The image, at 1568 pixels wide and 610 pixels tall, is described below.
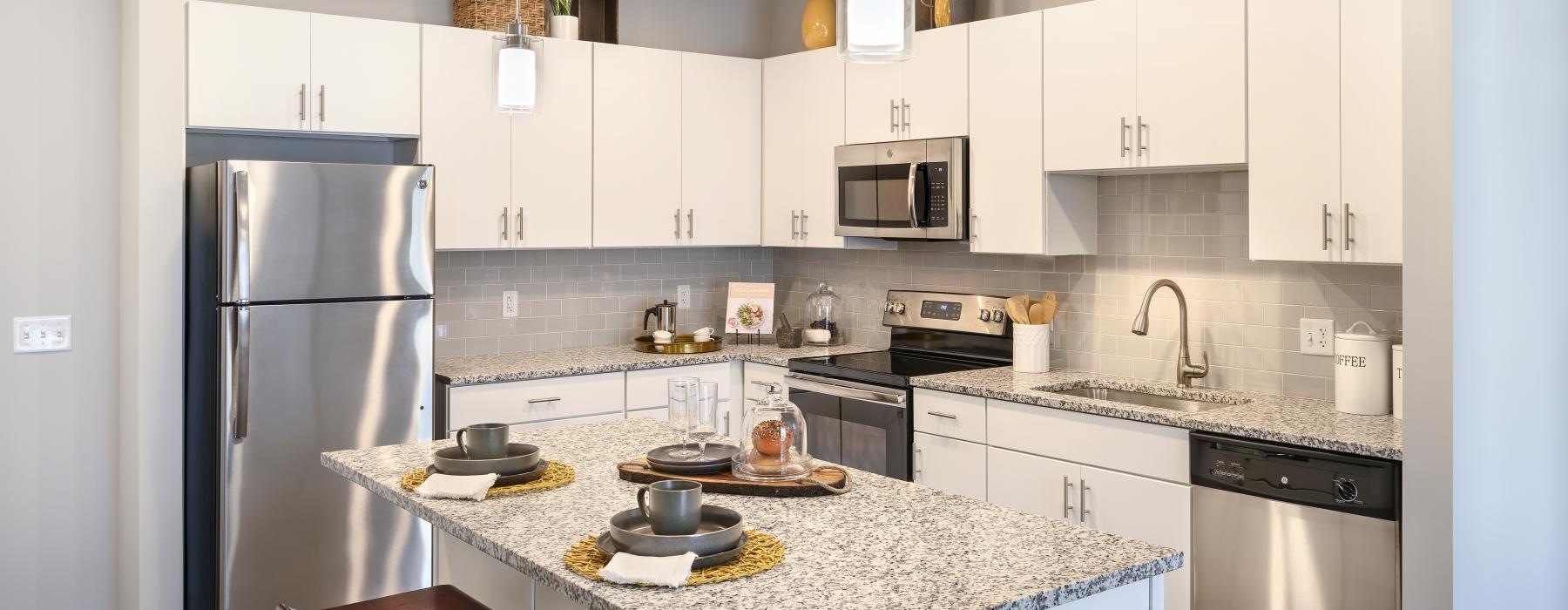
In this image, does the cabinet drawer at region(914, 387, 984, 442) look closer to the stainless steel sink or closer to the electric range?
the electric range

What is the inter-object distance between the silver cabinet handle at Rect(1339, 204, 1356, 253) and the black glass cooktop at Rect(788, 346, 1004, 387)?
4.72 ft

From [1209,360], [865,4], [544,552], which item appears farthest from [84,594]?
[1209,360]

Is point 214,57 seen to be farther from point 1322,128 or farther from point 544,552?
point 1322,128

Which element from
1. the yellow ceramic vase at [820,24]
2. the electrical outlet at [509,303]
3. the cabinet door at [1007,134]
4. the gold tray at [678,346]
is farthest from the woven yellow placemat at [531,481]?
the yellow ceramic vase at [820,24]

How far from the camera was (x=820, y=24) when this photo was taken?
15.9 feet

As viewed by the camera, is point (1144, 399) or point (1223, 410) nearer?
point (1223, 410)

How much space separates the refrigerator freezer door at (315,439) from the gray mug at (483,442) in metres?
1.43

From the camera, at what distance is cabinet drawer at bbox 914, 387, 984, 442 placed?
3773mm

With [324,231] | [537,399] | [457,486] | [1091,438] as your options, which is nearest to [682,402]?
[457,486]

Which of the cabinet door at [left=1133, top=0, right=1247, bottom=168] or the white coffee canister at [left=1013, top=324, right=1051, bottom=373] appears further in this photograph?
the white coffee canister at [left=1013, top=324, right=1051, bottom=373]

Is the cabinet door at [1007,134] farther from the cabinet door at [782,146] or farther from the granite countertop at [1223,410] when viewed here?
the cabinet door at [782,146]

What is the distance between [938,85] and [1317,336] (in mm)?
1559

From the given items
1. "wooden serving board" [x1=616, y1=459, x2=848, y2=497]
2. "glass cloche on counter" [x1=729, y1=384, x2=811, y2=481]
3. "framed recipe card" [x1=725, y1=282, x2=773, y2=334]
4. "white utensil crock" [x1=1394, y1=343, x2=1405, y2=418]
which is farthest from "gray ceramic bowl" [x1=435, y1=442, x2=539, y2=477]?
"framed recipe card" [x1=725, y1=282, x2=773, y2=334]

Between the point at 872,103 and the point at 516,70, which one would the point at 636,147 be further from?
the point at 516,70
